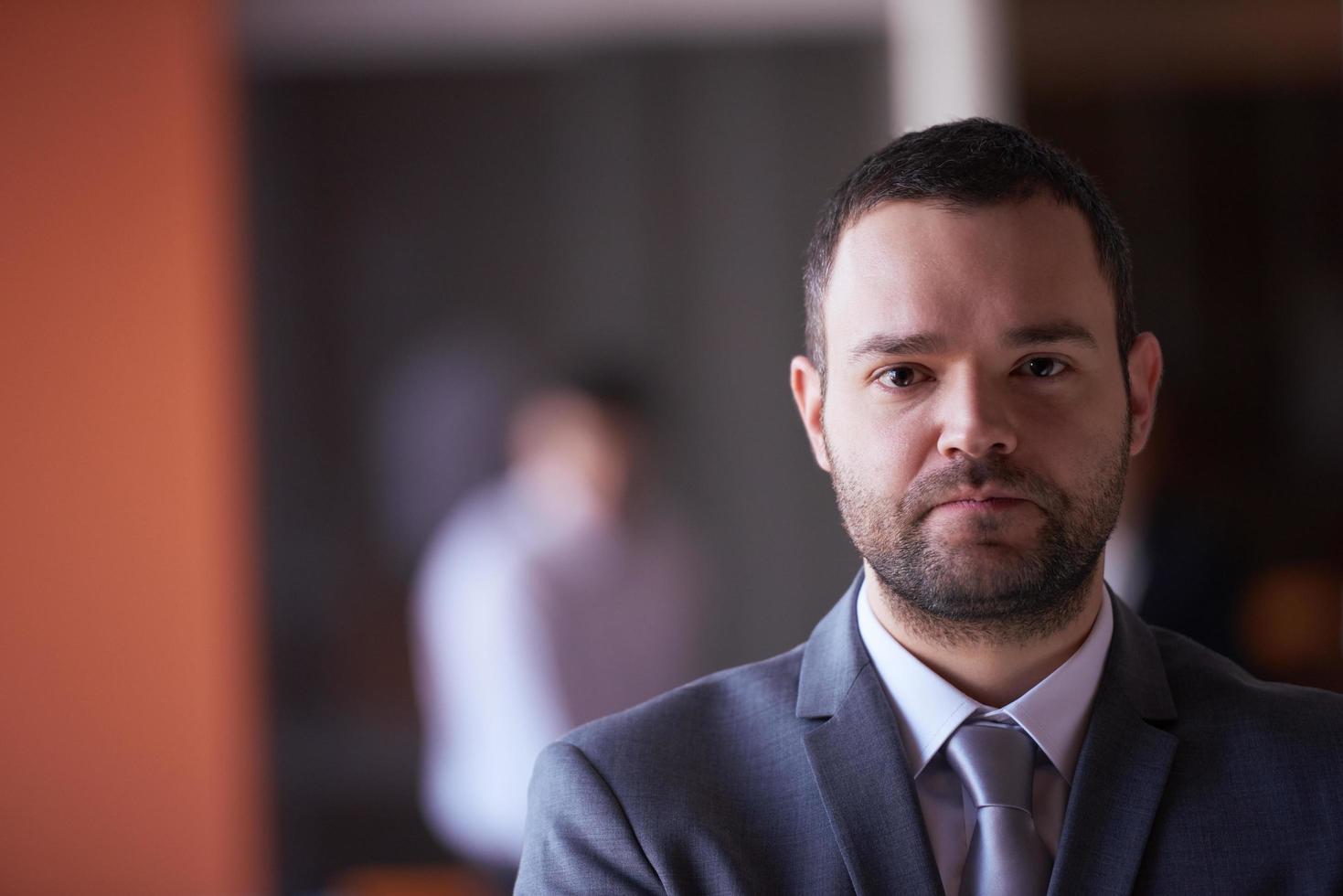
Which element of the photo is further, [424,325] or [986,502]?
[424,325]

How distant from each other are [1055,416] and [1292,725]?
33 cm

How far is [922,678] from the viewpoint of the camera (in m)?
1.21

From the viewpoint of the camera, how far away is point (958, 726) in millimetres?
1196

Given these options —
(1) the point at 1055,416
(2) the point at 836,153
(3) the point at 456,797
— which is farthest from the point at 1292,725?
(2) the point at 836,153

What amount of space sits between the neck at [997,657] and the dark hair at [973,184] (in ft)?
0.80

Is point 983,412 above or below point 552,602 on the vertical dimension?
above

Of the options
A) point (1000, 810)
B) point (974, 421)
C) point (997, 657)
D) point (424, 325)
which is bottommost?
point (1000, 810)

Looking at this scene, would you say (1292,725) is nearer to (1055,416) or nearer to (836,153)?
(1055,416)

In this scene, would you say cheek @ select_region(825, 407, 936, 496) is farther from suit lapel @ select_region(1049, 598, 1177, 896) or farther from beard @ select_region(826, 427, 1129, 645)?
suit lapel @ select_region(1049, 598, 1177, 896)

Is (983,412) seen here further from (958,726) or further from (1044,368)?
(958,726)

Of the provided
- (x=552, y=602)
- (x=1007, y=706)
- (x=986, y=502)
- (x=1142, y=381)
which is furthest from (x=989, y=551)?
(x=552, y=602)

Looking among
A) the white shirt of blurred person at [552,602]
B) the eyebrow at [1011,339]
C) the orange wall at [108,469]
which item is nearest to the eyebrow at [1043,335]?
the eyebrow at [1011,339]

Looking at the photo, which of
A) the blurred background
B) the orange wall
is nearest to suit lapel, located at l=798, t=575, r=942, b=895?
the blurred background

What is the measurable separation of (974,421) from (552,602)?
90.3 inches
